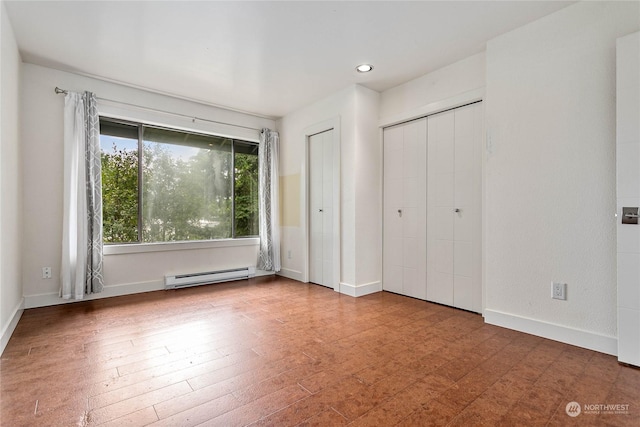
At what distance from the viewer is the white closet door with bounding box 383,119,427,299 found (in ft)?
11.7

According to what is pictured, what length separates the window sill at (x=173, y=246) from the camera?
3.74 meters

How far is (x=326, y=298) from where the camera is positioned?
144 inches

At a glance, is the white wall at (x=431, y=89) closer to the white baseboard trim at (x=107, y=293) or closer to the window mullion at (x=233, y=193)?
the window mullion at (x=233, y=193)

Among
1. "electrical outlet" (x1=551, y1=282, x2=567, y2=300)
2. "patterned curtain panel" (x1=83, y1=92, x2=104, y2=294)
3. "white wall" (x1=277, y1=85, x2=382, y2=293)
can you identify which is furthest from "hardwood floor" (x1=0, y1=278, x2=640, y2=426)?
"white wall" (x1=277, y1=85, x2=382, y2=293)

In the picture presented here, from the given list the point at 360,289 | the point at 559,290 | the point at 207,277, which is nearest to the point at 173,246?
the point at 207,277

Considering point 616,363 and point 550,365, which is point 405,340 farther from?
point 616,363

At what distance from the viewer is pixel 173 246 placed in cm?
416

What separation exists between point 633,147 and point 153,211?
15.7ft

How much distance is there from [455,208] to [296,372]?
232cm

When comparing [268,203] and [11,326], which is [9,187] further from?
[268,203]

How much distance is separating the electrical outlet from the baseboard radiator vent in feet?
12.4

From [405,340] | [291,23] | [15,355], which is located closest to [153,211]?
[15,355]

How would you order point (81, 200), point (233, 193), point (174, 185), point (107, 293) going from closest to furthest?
1. point (81, 200)
2. point (107, 293)
3. point (174, 185)
4. point (233, 193)

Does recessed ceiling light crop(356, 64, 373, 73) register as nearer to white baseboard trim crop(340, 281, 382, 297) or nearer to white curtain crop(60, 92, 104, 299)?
white baseboard trim crop(340, 281, 382, 297)
